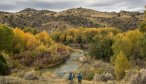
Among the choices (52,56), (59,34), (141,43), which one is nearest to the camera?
(141,43)

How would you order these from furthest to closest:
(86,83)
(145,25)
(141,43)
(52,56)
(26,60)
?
(52,56)
(26,60)
(141,43)
(145,25)
(86,83)

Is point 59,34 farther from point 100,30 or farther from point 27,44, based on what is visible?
point 27,44

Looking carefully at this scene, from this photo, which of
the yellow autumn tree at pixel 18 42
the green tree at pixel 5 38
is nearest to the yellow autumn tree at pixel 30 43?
the yellow autumn tree at pixel 18 42

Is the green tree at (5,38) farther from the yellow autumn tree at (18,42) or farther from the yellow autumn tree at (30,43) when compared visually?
the yellow autumn tree at (30,43)

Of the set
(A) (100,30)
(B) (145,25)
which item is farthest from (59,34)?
(B) (145,25)

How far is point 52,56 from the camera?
355 ft

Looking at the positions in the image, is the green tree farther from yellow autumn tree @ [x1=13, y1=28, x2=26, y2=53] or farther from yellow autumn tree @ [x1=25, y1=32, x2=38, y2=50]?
yellow autumn tree @ [x1=25, y1=32, x2=38, y2=50]

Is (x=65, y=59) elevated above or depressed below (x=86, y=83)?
below

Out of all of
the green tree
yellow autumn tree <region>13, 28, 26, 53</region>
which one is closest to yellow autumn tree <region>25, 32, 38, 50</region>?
yellow autumn tree <region>13, 28, 26, 53</region>

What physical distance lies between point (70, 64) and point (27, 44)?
18.6 meters

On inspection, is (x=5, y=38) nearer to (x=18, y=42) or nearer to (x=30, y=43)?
(x=18, y=42)

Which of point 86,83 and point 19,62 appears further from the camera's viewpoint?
point 19,62

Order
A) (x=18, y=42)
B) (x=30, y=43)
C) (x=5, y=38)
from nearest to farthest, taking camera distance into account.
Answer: (x=5, y=38) < (x=18, y=42) < (x=30, y=43)

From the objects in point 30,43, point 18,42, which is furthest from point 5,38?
point 30,43
